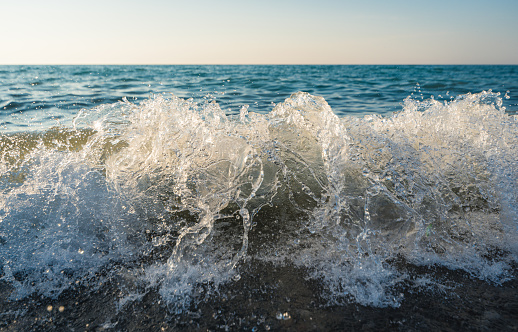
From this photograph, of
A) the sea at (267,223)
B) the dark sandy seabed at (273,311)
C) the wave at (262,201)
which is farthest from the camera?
the wave at (262,201)

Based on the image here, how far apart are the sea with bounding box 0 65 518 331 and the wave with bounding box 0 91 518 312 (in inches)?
0.5

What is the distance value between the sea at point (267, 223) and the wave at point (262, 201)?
13 millimetres

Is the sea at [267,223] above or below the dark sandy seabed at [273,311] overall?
above

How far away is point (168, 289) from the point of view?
1.74 meters

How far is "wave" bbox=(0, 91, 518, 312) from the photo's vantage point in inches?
75.2

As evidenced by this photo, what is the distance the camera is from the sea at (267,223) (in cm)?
162

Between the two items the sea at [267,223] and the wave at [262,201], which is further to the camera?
the wave at [262,201]

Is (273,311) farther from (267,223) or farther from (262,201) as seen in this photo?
(262,201)

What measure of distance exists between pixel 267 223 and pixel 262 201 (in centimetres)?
28

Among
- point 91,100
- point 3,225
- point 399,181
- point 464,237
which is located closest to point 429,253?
point 464,237

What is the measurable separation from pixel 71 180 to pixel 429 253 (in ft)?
9.61

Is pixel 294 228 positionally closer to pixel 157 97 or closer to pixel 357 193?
pixel 357 193

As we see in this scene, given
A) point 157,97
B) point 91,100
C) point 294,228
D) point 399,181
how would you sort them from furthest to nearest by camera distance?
1. point 91,100
2. point 157,97
3. point 399,181
4. point 294,228

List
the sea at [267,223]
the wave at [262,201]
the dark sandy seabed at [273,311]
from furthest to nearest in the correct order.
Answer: the wave at [262,201] < the sea at [267,223] < the dark sandy seabed at [273,311]
